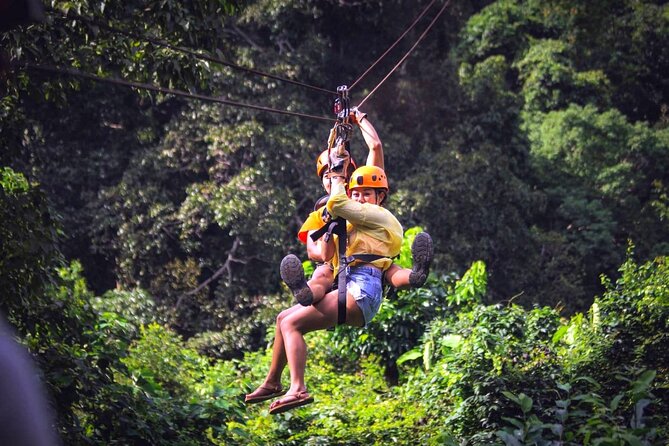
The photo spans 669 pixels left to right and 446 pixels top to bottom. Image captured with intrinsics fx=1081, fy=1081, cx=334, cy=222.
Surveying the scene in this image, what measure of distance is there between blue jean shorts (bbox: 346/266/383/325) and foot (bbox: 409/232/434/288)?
0.18 m

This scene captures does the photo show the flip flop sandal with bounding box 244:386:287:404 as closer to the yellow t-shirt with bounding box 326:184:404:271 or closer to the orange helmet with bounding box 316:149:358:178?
the yellow t-shirt with bounding box 326:184:404:271

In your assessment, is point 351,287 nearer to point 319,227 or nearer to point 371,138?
point 319,227

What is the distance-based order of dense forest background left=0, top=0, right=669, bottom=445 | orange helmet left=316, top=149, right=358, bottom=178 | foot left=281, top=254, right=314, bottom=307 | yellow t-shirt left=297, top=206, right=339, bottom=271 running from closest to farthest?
1. foot left=281, top=254, right=314, bottom=307
2. yellow t-shirt left=297, top=206, right=339, bottom=271
3. orange helmet left=316, top=149, right=358, bottom=178
4. dense forest background left=0, top=0, right=669, bottom=445

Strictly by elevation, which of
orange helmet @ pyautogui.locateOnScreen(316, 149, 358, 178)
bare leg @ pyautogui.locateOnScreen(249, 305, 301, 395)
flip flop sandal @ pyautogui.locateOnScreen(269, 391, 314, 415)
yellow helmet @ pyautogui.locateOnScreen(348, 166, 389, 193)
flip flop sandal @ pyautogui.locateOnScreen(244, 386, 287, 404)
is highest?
orange helmet @ pyautogui.locateOnScreen(316, 149, 358, 178)

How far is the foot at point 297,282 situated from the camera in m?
5.24

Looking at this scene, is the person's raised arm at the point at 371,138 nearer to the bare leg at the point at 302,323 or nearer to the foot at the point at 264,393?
the bare leg at the point at 302,323

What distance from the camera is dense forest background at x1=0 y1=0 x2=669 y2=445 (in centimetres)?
705

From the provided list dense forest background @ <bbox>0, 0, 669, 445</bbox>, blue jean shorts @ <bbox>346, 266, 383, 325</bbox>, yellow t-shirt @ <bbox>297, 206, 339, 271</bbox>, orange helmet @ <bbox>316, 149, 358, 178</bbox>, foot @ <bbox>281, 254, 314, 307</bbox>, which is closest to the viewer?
foot @ <bbox>281, 254, 314, 307</bbox>

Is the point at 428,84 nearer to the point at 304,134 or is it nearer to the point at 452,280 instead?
the point at 304,134

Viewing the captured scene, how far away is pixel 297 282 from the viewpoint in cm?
525

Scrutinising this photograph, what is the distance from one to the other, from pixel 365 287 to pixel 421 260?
31cm

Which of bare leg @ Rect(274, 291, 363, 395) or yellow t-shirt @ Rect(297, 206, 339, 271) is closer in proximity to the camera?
bare leg @ Rect(274, 291, 363, 395)

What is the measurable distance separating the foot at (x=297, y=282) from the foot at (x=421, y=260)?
0.54 m

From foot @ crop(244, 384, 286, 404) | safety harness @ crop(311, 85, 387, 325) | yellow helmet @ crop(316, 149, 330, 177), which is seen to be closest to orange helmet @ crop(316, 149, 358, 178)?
yellow helmet @ crop(316, 149, 330, 177)
